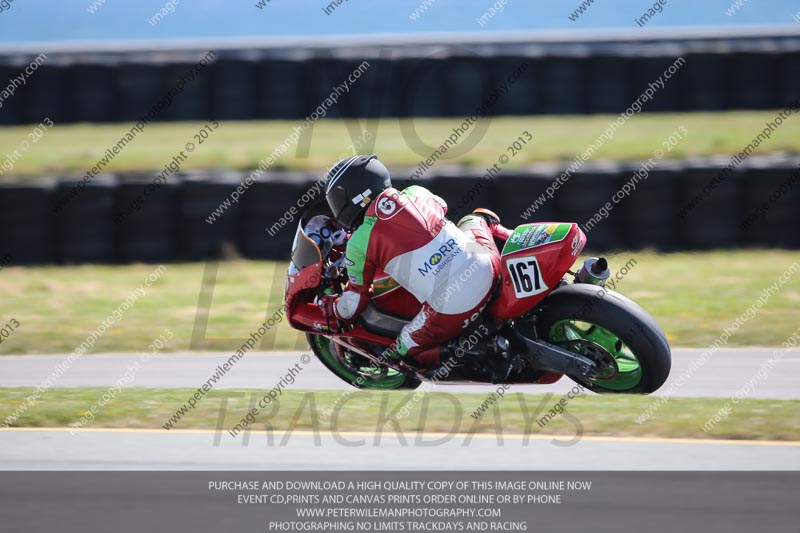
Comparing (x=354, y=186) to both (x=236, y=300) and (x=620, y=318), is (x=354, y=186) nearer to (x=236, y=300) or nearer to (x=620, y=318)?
(x=620, y=318)

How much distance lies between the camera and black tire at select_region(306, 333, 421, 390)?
22.3 feet

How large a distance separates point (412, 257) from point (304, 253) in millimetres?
775

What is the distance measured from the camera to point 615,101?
669 inches

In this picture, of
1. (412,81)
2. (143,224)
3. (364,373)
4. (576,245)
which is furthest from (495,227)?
(412,81)

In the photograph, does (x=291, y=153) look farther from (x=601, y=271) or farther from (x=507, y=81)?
(x=601, y=271)

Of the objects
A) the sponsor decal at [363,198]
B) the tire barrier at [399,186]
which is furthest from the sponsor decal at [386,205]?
the tire barrier at [399,186]

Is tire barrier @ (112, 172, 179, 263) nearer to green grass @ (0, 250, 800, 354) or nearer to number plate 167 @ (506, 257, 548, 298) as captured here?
green grass @ (0, 250, 800, 354)

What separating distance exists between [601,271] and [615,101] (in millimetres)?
11510

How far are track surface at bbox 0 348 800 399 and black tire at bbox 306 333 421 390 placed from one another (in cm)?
14

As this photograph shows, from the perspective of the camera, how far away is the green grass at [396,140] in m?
15.4

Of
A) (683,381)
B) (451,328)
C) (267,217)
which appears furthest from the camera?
(267,217)

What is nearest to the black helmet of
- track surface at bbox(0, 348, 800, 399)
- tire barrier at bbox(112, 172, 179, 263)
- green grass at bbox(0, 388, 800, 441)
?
green grass at bbox(0, 388, 800, 441)

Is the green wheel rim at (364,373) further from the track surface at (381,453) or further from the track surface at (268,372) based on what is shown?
the track surface at (381,453)
